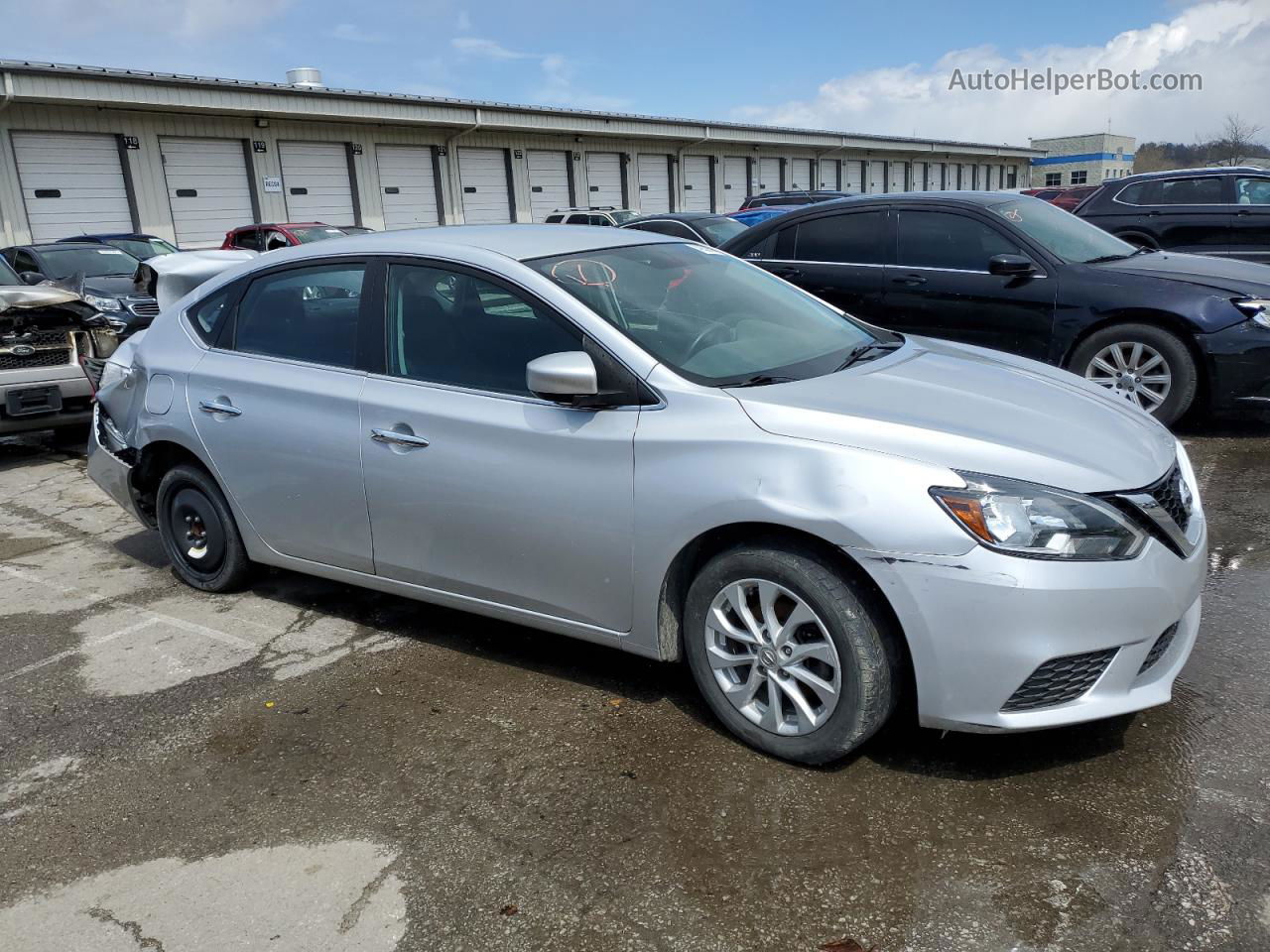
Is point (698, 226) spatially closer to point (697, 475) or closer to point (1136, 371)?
point (1136, 371)

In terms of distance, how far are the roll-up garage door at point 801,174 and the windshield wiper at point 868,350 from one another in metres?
38.5

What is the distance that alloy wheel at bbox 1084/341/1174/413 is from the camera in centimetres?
651

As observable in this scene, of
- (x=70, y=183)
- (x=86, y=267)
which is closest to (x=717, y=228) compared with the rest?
(x=86, y=267)

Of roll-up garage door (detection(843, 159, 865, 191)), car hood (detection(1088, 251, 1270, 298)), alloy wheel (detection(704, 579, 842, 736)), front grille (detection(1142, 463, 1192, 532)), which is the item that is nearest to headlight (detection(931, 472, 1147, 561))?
front grille (detection(1142, 463, 1192, 532))

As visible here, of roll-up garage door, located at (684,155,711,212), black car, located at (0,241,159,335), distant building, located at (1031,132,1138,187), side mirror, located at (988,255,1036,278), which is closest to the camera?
side mirror, located at (988,255,1036,278)

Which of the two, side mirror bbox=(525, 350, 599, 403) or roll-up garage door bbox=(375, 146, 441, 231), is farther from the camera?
roll-up garage door bbox=(375, 146, 441, 231)

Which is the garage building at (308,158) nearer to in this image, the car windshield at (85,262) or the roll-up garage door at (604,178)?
the roll-up garage door at (604,178)

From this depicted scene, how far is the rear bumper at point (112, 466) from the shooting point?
4.76 m

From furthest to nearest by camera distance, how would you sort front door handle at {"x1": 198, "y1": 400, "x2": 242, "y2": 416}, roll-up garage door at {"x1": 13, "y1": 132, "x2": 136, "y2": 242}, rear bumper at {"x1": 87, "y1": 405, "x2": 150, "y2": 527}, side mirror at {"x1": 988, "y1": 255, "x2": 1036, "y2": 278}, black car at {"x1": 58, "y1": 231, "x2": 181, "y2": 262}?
roll-up garage door at {"x1": 13, "y1": 132, "x2": 136, "y2": 242}, black car at {"x1": 58, "y1": 231, "x2": 181, "y2": 262}, side mirror at {"x1": 988, "y1": 255, "x2": 1036, "y2": 278}, rear bumper at {"x1": 87, "y1": 405, "x2": 150, "y2": 527}, front door handle at {"x1": 198, "y1": 400, "x2": 242, "y2": 416}

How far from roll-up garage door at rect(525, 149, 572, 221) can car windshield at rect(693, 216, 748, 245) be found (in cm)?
1487

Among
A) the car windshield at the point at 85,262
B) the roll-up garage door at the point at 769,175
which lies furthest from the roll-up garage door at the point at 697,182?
the car windshield at the point at 85,262

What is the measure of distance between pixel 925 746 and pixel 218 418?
3101 mm

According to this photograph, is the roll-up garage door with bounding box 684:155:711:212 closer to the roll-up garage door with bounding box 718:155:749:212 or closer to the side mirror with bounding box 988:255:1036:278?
the roll-up garage door with bounding box 718:155:749:212

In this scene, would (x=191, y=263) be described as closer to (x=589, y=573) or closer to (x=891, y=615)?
(x=589, y=573)
